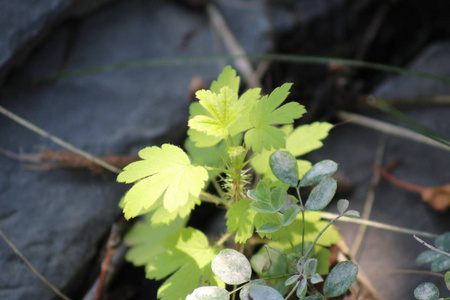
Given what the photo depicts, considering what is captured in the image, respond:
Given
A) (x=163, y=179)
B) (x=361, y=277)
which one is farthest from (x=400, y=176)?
(x=163, y=179)

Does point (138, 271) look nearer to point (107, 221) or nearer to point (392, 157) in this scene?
point (107, 221)

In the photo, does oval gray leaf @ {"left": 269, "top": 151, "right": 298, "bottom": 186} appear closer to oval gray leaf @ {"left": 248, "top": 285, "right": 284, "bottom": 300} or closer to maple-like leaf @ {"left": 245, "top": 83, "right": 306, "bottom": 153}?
maple-like leaf @ {"left": 245, "top": 83, "right": 306, "bottom": 153}

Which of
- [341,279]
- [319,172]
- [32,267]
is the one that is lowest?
[32,267]

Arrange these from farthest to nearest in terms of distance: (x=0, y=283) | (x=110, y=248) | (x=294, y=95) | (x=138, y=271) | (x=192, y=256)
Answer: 1. (x=294, y=95)
2. (x=138, y=271)
3. (x=110, y=248)
4. (x=0, y=283)
5. (x=192, y=256)

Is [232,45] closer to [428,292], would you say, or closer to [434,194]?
[434,194]

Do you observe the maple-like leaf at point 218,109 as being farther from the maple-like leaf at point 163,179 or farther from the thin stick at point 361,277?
the thin stick at point 361,277

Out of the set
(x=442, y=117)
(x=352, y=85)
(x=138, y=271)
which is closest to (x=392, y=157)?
(x=442, y=117)
